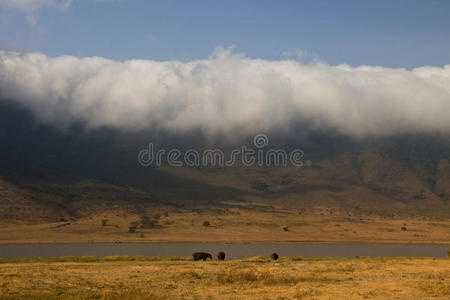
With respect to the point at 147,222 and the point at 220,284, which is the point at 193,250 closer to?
the point at 220,284

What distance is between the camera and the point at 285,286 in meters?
32.4

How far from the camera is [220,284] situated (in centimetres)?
3384

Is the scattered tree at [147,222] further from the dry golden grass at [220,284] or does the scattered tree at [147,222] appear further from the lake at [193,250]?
the dry golden grass at [220,284]

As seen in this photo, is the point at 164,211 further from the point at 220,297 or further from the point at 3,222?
the point at 220,297

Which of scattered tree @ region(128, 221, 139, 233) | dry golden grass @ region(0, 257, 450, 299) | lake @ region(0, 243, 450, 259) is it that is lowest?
lake @ region(0, 243, 450, 259)

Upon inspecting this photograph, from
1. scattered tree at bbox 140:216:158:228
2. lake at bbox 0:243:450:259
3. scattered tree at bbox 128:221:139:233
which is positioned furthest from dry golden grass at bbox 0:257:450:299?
scattered tree at bbox 140:216:158:228

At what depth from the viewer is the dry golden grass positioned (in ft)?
92.4

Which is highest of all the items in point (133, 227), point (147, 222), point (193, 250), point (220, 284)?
point (220, 284)

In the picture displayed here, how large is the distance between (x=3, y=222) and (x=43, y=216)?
42.0ft

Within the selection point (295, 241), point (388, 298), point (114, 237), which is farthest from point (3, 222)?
point (388, 298)

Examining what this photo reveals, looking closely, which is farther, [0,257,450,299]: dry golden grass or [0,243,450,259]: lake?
[0,243,450,259]: lake

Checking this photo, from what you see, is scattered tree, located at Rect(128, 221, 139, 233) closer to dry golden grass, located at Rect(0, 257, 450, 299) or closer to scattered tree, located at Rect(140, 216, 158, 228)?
scattered tree, located at Rect(140, 216, 158, 228)

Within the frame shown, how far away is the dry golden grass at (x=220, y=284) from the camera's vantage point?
92.4ft

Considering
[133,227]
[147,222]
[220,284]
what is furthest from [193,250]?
[147,222]
